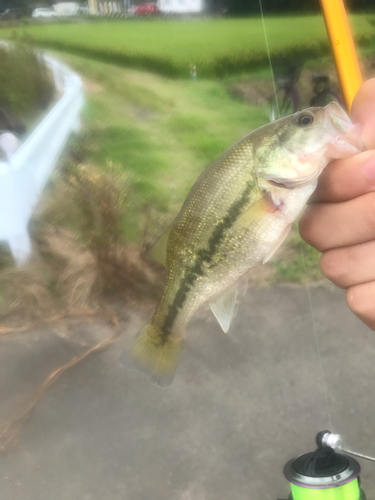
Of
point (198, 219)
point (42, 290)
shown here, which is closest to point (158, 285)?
point (42, 290)

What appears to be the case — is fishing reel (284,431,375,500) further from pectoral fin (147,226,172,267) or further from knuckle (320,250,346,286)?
pectoral fin (147,226,172,267)

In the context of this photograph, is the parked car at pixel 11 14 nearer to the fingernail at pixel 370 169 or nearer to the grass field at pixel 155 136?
the grass field at pixel 155 136

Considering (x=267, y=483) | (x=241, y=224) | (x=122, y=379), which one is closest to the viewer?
(x=241, y=224)

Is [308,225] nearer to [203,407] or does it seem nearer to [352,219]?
[352,219]

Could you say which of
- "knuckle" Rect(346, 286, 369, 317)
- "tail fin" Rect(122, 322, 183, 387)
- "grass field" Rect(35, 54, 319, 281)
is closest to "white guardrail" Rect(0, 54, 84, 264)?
"grass field" Rect(35, 54, 319, 281)

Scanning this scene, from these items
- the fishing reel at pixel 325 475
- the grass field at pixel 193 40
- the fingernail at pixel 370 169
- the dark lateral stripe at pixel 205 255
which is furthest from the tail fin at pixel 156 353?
the grass field at pixel 193 40

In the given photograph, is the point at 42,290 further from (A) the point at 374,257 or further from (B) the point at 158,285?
(A) the point at 374,257

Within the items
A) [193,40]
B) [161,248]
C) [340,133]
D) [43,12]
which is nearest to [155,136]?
[193,40]
